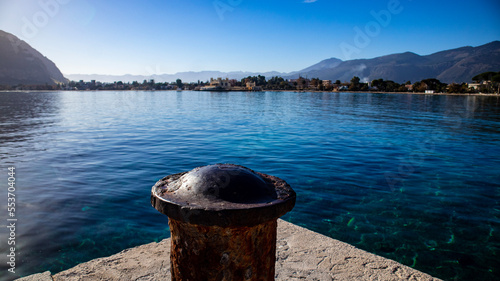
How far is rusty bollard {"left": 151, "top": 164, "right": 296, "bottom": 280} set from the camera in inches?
67.1

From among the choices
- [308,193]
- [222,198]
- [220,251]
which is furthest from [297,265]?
[308,193]

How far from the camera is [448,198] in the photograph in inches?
316

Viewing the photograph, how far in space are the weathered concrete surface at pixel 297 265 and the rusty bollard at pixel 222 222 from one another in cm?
180

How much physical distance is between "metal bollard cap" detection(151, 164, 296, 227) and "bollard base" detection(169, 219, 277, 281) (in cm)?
14

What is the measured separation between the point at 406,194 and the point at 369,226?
263 cm

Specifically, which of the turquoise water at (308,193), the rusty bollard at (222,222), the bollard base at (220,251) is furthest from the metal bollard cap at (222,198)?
the turquoise water at (308,193)

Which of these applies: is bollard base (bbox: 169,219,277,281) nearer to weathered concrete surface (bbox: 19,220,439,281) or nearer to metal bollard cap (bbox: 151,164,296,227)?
A: metal bollard cap (bbox: 151,164,296,227)

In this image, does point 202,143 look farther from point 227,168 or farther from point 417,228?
Answer: point 227,168

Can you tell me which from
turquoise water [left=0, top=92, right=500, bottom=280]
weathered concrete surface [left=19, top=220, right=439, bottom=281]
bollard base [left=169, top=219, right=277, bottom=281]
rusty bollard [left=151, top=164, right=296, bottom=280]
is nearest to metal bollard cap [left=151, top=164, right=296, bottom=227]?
rusty bollard [left=151, top=164, right=296, bottom=280]

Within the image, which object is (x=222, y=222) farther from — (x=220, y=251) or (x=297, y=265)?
(x=297, y=265)

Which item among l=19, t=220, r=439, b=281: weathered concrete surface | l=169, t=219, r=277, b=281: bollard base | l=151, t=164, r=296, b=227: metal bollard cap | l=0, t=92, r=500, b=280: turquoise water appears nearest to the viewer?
l=151, t=164, r=296, b=227: metal bollard cap

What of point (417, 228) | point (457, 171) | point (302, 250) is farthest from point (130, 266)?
point (457, 171)

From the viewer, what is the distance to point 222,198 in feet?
6.01

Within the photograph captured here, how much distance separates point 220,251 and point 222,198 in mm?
314
